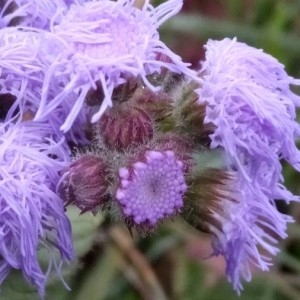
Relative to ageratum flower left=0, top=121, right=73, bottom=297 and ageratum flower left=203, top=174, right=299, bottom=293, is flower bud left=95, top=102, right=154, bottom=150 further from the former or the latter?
ageratum flower left=203, top=174, right=299, bottom=293

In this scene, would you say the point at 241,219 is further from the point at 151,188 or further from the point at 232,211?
the point at 151,188

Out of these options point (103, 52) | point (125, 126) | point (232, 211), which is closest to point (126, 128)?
point (125, 126)

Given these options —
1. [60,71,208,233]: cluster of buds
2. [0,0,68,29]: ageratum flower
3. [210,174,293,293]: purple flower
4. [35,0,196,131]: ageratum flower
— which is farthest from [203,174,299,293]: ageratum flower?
[0,0,68,29]: ageratum flower

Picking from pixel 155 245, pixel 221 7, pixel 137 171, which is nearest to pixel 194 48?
pixel 221 7

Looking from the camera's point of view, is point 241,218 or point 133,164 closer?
point 133,164

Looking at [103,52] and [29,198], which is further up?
[103,52]

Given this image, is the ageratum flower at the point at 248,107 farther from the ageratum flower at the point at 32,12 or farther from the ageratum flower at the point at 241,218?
the ageratum flower at the point at 32,12

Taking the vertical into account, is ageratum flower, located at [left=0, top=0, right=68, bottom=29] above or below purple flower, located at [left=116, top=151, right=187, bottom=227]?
above
